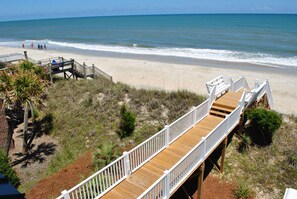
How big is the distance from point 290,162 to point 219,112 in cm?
377

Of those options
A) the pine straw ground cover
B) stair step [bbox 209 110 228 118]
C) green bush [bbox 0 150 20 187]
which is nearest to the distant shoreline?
the pine straw ground cover

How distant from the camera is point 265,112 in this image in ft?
39.2

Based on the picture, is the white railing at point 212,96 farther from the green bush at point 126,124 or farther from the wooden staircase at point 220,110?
the green bush at point 126,124

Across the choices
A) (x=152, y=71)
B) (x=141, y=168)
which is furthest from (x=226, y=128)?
(x=152, y=71)

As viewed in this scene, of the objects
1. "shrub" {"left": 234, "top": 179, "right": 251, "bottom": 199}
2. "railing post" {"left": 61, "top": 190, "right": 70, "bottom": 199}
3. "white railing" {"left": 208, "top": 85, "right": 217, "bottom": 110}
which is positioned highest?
"white railing" {"left": 208, "top": 85, "right": 217, "bottom": 110}

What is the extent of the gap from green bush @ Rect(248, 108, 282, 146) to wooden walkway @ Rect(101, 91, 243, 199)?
1096 mm

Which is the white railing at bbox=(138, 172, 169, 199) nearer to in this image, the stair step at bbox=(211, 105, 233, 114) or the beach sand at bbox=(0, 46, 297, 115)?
the stair step at bbox=(211, 105, 233, 114)

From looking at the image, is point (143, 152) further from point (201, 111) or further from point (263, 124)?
point (263, 124)

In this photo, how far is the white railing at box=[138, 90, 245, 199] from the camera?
7.31 metres

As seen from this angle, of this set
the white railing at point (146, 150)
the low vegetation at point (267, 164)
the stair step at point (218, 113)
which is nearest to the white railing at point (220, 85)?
the stair step at point (218, 113)

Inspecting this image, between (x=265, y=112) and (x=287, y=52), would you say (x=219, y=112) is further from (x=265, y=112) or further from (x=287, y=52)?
(x=287, y=52)

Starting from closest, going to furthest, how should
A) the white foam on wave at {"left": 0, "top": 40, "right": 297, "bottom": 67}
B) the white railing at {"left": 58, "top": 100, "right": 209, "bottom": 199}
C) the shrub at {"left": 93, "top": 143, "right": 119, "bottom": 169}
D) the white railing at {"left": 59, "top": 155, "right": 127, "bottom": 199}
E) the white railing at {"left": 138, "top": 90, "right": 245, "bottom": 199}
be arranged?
the white railing at {"left": 138, "top": 90, "right": 245, "bottom": 199} < the white railing at {"left": 59, "top": 155, "right": 127, "bottom": 199} < the white railing at {"left": 58, "top": 100, "right": 209, "bottom": 199} < the shrub at {"left": 93, "top": 143, "right": 119, "bottom": 169} < the white foam on wave at {"left": 0, "top": 40, "right": 297, "bottom": 67}

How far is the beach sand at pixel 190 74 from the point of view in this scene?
2395 cm

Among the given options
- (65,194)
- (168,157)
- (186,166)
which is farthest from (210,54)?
(65,194)
